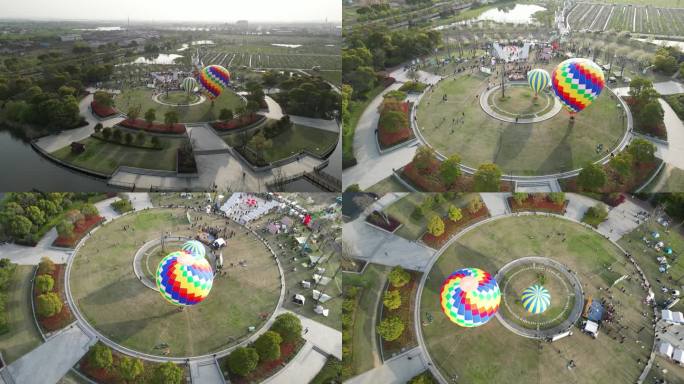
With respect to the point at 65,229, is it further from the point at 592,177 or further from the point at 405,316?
the point at 592,177

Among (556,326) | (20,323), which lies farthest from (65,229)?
(556,326)

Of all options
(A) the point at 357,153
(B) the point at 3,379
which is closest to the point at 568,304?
(A) the point at 357,153

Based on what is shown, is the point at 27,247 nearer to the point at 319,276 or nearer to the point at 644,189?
the point at 319,276

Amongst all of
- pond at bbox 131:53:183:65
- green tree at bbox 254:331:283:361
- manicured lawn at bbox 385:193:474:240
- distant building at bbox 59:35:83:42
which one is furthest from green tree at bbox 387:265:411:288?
distant building at bbox 59:35:83:42

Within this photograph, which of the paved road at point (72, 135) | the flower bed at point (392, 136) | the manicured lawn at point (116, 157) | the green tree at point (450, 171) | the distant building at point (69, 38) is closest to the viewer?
the green tree at point (450, 171)

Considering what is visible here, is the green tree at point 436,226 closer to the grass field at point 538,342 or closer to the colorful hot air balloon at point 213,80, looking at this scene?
the grass field at point 538,342

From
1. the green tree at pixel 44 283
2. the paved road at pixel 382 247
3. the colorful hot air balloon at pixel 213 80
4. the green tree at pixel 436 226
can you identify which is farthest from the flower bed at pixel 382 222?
the colorful hot air balloon at pixel 213 80

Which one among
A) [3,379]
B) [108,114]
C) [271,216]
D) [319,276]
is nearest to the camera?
[3,379]
